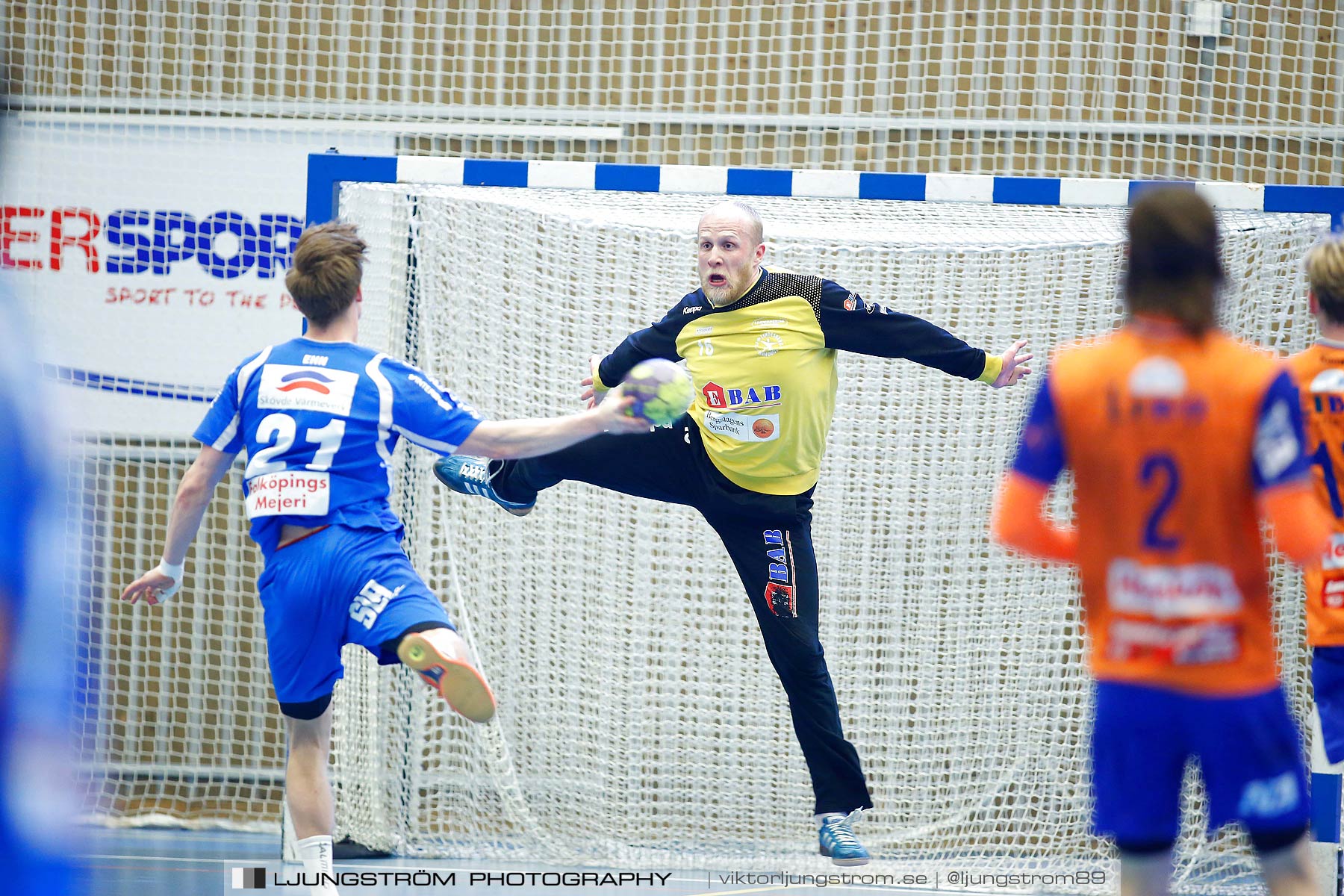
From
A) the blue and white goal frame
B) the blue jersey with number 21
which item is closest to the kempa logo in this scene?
the blue jersey with number 21

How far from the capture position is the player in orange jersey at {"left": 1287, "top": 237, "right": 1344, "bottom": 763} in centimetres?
326

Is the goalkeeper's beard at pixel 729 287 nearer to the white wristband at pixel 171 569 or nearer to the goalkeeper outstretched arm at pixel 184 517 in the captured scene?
the goalkeeper outstretched arm at pixel 184 517

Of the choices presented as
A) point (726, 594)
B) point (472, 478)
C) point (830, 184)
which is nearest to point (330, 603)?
point (472, 478)

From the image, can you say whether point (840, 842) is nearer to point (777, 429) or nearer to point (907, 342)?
point (777, 429)

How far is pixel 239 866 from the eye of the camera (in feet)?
17.3

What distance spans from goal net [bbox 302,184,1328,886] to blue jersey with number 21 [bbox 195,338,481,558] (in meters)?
1.82

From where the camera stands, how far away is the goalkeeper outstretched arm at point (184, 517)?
375 centimetres

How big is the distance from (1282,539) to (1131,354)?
42 centimetres

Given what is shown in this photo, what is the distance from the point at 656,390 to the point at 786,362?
1.16 meters

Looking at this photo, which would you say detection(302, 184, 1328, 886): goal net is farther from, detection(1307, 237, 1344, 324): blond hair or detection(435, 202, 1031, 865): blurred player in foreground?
detection(1307, 237, 1344, 324): blond hair

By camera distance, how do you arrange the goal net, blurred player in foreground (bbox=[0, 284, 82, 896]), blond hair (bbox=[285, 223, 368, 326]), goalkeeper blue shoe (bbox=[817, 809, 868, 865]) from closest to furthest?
blurred player in foreground (bbox=[0, 284, 82, 896]) < blond hair (bbox=[285, 223, 368, 326]) < goalkeeper blue shoe (bbox=[817, 809, 868, 865]) < the goal net

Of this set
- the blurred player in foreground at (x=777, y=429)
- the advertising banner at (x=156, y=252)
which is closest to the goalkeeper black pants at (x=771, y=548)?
the blurred player in foreground at (x=777, y=429)

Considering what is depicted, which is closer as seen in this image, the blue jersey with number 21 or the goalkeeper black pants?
the blue jersey with number 21

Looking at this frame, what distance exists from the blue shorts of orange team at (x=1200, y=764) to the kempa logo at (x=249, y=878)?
11.5 ft
